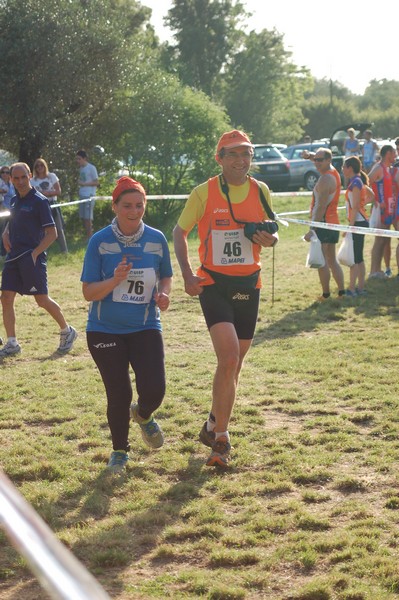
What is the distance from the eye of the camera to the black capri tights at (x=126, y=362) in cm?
552

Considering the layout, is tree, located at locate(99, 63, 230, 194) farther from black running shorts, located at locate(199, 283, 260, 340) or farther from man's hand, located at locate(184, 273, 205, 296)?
man's hand, located at locate(184, 273, 205, 296)

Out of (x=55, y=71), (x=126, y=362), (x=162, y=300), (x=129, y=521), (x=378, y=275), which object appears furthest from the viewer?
(x=55, y=71)

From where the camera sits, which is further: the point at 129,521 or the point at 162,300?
the point at 162,300

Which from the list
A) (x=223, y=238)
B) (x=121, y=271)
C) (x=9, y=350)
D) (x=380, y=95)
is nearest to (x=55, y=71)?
(x=9, y=350)

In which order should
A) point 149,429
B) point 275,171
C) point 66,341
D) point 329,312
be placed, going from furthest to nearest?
point 275,171, point 329,312, point 66,341, point 149,429

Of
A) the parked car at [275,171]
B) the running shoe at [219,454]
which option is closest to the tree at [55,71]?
the parked car at [275,171]

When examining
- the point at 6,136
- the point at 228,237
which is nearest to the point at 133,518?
the point at 228,237

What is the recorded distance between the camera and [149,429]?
5.94m

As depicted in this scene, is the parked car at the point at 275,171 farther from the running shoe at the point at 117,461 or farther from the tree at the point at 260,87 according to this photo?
the tree at the point at 260,87

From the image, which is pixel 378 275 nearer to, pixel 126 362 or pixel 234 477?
pixel 234 477

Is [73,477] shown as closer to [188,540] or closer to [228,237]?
[188,540]

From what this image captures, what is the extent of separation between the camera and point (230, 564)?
14.1 feet

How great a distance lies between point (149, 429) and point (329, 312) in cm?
607

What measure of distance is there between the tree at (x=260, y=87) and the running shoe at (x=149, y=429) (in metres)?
58.9
